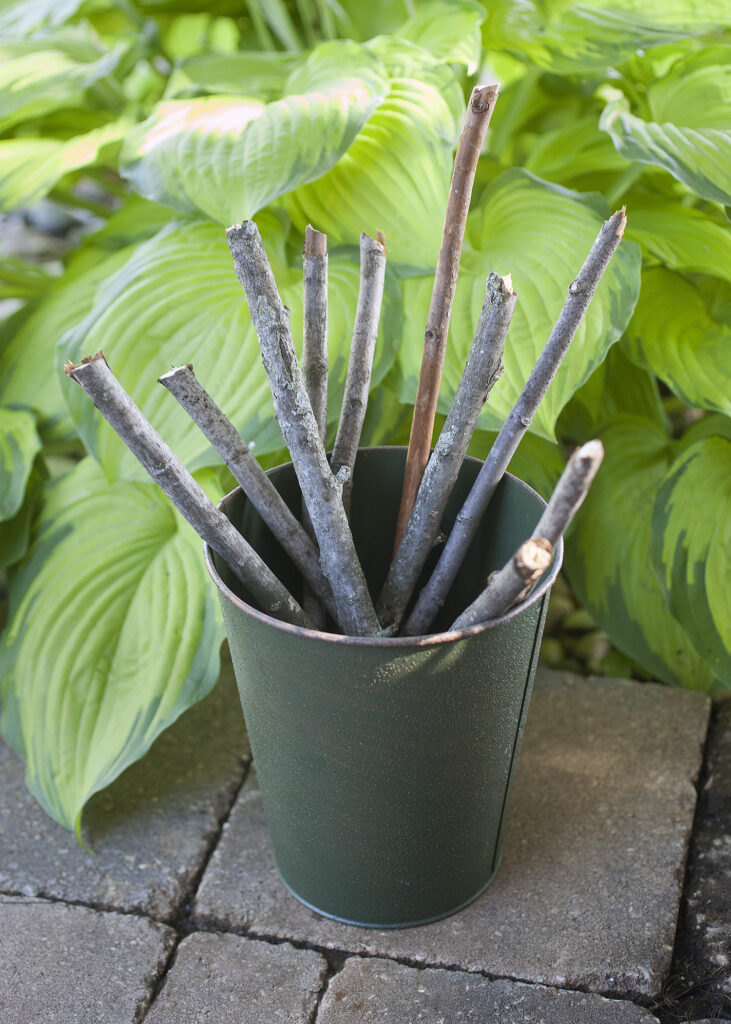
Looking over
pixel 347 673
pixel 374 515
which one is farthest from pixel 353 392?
→ pixel 347 673

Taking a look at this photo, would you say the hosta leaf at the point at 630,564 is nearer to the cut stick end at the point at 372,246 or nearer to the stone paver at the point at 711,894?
the stone paver at the point at 711,894

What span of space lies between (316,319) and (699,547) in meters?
0.51

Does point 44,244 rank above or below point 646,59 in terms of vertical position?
below

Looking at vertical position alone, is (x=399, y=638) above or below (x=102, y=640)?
above

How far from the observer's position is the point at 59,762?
3.34 feet

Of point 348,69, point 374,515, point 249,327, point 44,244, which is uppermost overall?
point 348,69

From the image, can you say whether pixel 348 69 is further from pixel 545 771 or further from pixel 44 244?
pixel 44 244

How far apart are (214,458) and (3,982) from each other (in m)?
0.52

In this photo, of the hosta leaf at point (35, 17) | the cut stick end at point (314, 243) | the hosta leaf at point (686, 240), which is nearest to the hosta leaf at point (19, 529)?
the cut stick end at point (314, 243)

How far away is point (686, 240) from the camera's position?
3.68ft

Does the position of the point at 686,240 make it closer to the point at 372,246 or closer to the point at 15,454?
the point at 372,246

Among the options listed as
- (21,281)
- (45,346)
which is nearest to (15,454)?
(45,346)

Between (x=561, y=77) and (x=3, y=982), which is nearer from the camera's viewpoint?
(x=3, y=982)

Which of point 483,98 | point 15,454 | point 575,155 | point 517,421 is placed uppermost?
point 483,98
